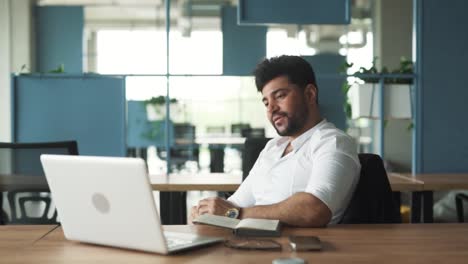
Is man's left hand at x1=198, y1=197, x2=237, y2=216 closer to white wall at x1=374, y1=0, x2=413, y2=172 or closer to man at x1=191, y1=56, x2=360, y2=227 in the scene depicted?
man at x1=191, y1=56, x2=360, y2=227

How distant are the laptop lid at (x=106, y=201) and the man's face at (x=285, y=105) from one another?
3.10ft

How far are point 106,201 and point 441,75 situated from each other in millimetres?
3306

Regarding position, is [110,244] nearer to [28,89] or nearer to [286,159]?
[286,159]

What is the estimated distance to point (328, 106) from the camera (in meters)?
5.02

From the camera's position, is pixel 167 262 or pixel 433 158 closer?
pixel 167 262

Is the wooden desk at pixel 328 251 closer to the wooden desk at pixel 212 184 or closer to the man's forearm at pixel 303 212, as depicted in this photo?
the man's forearm at pixel 303 212

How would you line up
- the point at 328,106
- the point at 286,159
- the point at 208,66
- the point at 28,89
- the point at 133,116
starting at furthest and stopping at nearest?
the point at 208,66 < the point at 133,116 < the point at 328,106 < the point at 28,89 < the point at 286,159

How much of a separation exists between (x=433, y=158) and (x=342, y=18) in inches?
45.1

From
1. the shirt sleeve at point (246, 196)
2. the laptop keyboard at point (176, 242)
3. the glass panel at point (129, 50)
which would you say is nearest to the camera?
the laptop keyboard at point (176, 242)

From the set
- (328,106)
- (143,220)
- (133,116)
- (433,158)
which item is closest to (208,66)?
(133,116)

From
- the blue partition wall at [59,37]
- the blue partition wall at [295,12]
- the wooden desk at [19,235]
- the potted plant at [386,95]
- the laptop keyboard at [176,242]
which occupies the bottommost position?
the wooden desk at [19,235]

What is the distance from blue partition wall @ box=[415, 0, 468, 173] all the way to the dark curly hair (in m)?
2.16

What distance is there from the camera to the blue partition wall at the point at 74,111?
4309 millimetres

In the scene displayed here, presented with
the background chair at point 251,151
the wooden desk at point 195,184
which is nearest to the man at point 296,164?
the background chair at point 251,151
